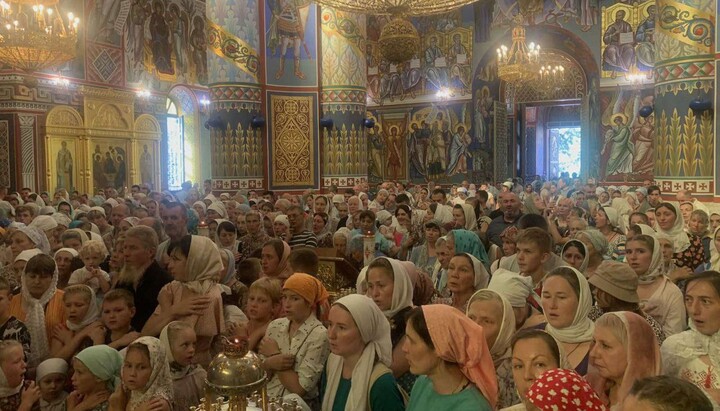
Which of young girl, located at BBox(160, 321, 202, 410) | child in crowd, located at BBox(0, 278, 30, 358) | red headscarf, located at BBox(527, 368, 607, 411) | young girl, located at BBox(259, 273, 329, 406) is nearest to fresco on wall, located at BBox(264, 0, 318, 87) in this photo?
child in crowd, located at BBox(0, 278, 30, 358)

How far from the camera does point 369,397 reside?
11.3ft

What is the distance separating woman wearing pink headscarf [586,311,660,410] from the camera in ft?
10.3

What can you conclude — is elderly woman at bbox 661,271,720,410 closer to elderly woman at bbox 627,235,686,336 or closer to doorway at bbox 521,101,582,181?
elderly woman at bbox 627,235,686,336

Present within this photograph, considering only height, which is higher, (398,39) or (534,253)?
(398,39)

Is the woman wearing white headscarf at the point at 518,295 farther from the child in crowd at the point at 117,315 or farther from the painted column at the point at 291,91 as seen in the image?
the painted column at the point at 291,91

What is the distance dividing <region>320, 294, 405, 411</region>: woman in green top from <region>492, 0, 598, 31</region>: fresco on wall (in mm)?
21756

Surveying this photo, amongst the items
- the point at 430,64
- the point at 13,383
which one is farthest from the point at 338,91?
the point at 13,383

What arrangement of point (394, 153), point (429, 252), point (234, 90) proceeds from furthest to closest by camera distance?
point (394, 153), point (234, 90), point (429, 252)

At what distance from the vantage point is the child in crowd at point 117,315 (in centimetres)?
454

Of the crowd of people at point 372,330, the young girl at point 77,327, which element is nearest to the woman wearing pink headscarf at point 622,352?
the crowd of people at point 372,330

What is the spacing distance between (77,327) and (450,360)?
2.99 meters

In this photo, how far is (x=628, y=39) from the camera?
2219 cm

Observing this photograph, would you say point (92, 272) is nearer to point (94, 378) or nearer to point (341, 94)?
point (94, 378)

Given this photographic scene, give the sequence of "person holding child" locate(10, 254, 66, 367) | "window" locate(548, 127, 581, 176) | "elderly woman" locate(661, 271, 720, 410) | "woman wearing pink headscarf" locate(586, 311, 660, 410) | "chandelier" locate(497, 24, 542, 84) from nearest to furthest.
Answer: "woman wearing pink headscarf" locate(586, 311, 660, 410)
"elderly woman" locate(661, 271, 720, 410)
"person holding child" locate(10, 254, 66, 367)
"chandelier" locate(497, 24, 542, 84)
"window" locate(548, 127, 581, 176)
